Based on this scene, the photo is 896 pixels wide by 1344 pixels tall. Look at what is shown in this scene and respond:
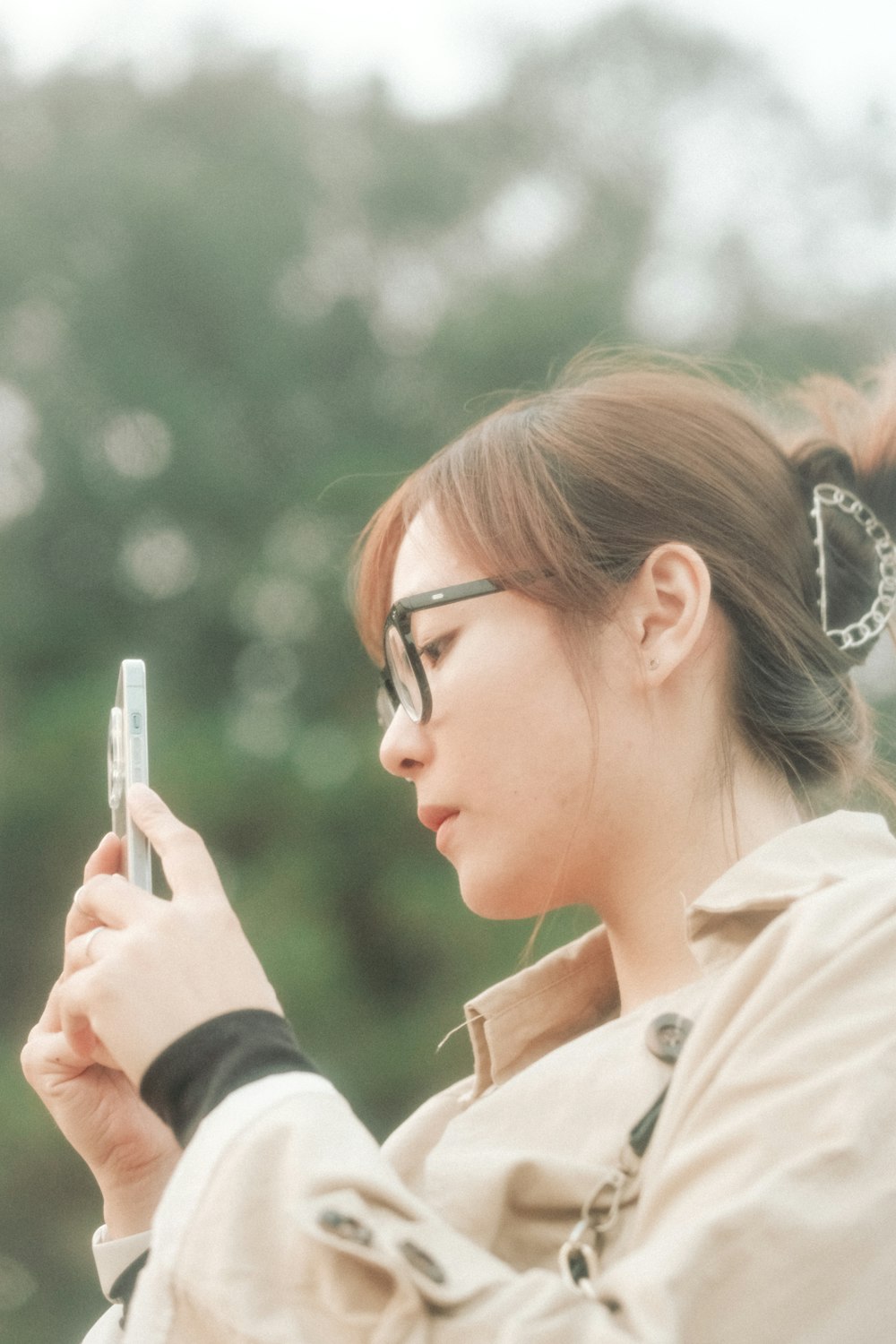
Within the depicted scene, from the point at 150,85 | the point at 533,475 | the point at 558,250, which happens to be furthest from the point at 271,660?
the point at 533,475

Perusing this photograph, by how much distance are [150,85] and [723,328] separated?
2056mm

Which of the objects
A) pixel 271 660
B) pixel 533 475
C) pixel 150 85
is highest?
pixel 150 85

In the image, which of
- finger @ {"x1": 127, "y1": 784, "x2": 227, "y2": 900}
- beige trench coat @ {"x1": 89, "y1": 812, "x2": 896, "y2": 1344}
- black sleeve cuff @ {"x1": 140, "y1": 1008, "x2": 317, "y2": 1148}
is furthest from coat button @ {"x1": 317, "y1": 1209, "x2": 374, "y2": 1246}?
finger @ {"x1": 127, "y1": 784, "x2": 227, "y2": 900}

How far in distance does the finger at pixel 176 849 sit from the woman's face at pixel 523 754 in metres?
0.24

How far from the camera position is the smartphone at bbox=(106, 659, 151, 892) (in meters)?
1.23

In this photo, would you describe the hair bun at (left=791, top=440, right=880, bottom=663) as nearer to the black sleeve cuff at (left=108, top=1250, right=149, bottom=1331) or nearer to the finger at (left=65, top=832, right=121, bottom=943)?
the finger at (left=65, top=832, right=121, bottom=943)

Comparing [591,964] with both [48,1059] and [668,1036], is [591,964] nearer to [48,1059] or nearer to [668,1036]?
[668,1036]

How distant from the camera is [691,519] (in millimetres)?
1444

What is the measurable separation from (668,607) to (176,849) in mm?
493

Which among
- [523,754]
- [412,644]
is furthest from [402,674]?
[523,754]

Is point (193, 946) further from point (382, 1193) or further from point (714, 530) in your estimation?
point (714, 530)

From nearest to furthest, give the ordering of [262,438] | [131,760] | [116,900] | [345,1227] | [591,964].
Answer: [345,1227] < [116,900] < [131,760] < [591,964] < [262,438]

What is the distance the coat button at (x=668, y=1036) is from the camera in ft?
3.64

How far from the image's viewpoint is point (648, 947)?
4.40ft
